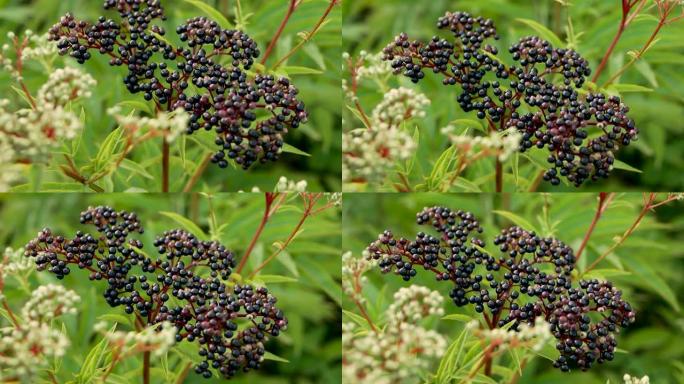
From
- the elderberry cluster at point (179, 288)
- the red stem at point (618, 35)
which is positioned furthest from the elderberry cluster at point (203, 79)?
the red stem at point (618, 35)

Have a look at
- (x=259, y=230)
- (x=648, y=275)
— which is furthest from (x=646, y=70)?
(x=259, y=230)

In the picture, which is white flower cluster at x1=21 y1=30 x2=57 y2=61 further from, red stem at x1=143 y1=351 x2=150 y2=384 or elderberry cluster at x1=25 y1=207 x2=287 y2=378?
red stem at x1=143 y1=351 x2=150 y2=384

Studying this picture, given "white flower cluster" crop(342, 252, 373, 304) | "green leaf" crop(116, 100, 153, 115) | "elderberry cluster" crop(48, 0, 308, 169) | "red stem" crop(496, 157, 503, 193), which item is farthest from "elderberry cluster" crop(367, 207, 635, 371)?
"green leaf" crop(116, 100, 153, 115)

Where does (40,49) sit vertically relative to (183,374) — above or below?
above

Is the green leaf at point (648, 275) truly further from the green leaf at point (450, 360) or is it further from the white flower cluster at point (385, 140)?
the white flower cluster at point (385, 140)

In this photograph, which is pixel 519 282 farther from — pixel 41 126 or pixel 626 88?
pixel 41 126

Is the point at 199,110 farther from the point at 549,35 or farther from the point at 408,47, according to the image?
the point at 549,35
